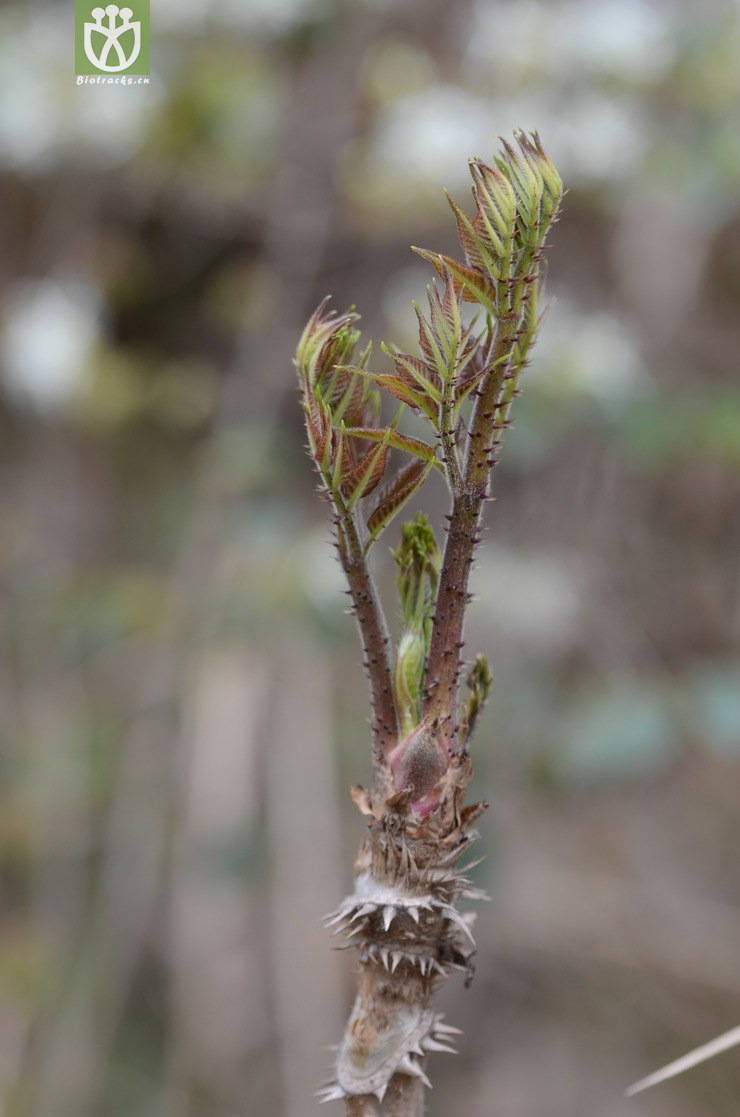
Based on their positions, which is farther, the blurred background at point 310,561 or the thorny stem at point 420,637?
the blurred background at point 310,561

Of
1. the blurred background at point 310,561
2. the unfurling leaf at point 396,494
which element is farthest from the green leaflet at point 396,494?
the blurred background at point 310,561

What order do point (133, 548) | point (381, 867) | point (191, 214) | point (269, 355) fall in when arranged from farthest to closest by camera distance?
point (133, 548) < point (191, 214) < point (269, 355) < point (381, 867)

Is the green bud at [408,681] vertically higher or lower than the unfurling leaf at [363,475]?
lower

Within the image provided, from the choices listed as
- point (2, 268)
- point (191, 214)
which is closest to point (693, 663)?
point (191, 214)

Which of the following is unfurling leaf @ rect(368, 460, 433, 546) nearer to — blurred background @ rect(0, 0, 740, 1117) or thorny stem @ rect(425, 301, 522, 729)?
thorny stem @ rect(425, 301, 522, 729)

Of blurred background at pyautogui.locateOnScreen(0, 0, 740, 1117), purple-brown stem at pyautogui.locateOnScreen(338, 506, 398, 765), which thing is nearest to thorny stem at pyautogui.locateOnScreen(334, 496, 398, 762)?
purple-brown stem at pyautogui.locateOnScreen(338, 506, 398, 765)

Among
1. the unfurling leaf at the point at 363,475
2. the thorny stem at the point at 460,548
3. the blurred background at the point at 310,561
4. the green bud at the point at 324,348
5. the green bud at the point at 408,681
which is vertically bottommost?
the green bud at the point at 408,681

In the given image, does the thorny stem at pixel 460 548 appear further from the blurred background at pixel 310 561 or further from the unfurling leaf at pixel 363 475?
the blurred background at pixel 310 561

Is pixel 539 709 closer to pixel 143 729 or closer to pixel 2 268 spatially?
pixel 143 729
